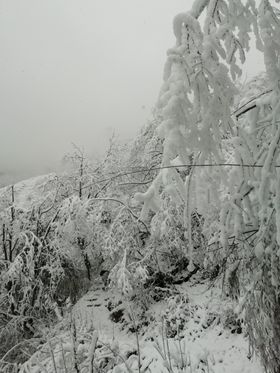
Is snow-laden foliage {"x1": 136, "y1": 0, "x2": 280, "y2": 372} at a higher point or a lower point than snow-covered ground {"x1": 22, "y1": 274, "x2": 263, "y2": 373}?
higher

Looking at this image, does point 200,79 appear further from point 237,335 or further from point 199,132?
point 237,335

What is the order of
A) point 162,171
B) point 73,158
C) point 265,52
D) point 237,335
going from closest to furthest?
point 265,52
point 162,171
point 237,335
point 73,158

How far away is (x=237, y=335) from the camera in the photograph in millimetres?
9719

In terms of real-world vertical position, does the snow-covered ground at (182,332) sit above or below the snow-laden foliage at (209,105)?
below

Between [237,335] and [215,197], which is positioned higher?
[215,197]

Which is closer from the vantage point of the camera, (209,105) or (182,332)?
(209,105)

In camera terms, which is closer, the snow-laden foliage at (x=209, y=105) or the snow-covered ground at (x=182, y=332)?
the snow-laden foliage at (x=209, y=105)

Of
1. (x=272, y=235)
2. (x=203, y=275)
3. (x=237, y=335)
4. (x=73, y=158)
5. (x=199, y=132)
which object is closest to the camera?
(x=199, y=132)

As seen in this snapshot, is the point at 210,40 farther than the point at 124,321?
No

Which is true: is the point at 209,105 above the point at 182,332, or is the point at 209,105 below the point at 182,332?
above

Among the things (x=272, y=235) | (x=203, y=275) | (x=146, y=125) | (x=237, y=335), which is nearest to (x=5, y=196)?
(x=146, y=125)

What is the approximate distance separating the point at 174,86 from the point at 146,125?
1432cm

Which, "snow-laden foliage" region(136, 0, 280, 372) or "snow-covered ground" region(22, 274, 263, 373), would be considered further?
"snow-covered ground" region(22, 274, 263, 373)

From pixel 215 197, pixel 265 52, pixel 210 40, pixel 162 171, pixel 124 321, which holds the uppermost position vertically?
pixel 210 40
